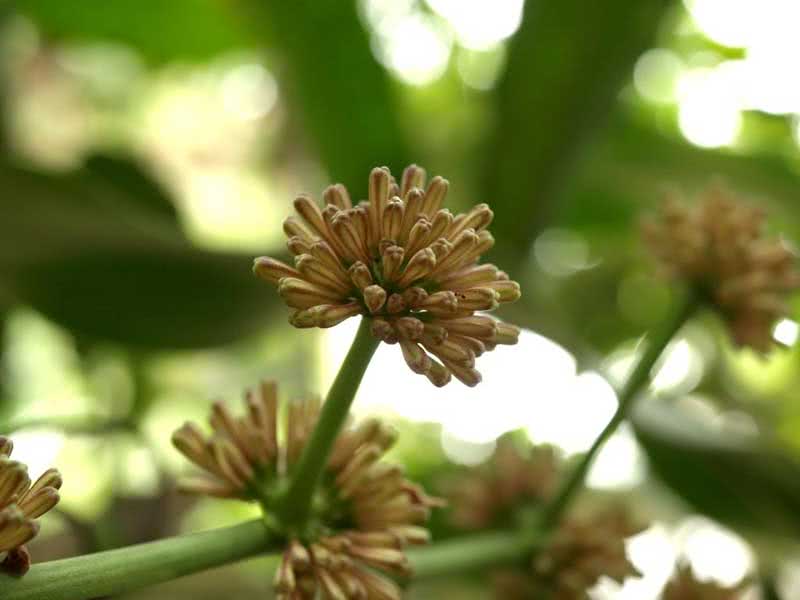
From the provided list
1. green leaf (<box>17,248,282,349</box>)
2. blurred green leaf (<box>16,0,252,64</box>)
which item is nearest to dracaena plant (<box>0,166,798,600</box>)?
green leaf (<box>17,248,282,349</box>)

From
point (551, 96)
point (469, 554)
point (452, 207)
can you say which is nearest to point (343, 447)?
point (469, 554)

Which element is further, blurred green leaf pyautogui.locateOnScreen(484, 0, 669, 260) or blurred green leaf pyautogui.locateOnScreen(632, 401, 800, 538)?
blurred green leaf pyautogui.locateOnScreen(484, 0, 669, 260)

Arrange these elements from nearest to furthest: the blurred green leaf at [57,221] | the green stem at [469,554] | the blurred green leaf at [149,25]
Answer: the green stem at [469,554] < the blurred green leaf at [57,221] < the blurred green leaf at [149,25]

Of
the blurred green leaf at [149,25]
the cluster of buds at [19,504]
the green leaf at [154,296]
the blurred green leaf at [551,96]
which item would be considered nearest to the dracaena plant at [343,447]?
the cluster of buds at [19,504]

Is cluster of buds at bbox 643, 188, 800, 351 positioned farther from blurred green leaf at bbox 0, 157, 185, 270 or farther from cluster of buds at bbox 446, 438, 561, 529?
blurred green leaf at bbox 0, 157, 185, 270

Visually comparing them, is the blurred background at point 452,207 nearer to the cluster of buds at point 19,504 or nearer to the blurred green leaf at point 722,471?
the blurred green leaf at point 722,471
